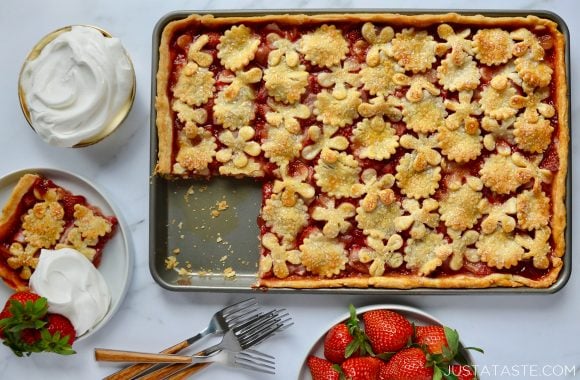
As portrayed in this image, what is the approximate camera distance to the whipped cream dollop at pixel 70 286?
247cm

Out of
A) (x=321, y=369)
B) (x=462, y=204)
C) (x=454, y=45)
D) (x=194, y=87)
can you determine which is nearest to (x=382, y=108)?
(x=454, y=45)

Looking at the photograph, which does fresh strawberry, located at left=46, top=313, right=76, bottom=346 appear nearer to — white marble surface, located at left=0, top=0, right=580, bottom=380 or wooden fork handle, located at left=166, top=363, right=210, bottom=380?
white marble surface, located at left=0, top=0, right=580, bottom=380

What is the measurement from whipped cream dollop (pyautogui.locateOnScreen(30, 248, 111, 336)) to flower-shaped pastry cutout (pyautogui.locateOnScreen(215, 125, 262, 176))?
24.4 inches

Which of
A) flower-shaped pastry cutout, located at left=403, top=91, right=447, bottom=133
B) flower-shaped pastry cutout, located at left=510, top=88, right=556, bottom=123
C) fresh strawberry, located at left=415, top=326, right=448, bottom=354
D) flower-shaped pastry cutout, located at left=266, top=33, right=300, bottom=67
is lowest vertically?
fresh strawberry, located at left=415, top=326, right=448, bottom=354

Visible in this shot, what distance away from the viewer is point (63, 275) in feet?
8.18

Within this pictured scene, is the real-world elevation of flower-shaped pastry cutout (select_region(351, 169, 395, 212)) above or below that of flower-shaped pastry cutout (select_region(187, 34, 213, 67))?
below

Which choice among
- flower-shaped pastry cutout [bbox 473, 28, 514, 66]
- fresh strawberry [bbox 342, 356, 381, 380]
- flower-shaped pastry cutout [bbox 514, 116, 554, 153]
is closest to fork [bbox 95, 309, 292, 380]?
fresh strawberry [bbox 342, 356, 381, 380]

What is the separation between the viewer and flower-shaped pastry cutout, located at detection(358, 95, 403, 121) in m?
2.46

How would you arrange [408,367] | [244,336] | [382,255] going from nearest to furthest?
1. [408,367]
2. [382,255]
3. [244,336]

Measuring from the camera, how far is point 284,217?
98.0 inches

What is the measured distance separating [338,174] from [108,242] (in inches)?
35.5

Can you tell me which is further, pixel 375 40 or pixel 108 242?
pixel 108 242

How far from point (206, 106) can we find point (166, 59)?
218 mm

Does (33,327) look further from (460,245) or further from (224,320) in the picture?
(460,245)
